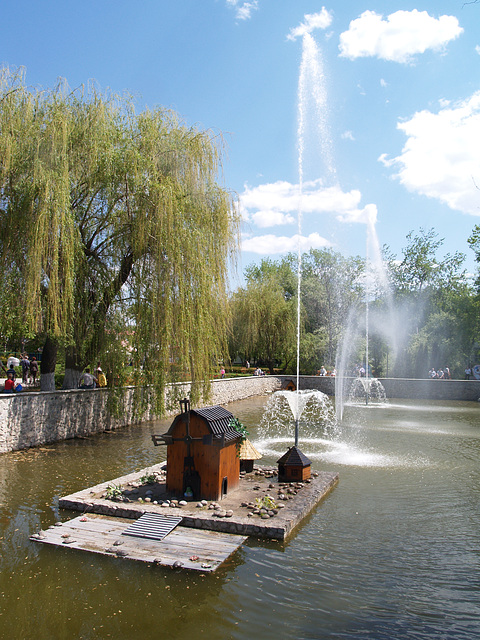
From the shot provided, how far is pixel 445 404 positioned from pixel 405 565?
23.2 metres

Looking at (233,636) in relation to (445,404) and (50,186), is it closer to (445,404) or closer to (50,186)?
(50,186)

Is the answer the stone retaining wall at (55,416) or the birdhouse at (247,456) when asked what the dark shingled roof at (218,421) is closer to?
the birdhouse at (247,456)

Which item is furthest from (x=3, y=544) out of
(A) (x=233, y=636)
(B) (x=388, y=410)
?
(B) (x=388, y=410)

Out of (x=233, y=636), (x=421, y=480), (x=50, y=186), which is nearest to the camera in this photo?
(x=233, y=636)

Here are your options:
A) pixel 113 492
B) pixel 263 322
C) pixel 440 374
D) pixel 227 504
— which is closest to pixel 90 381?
pixel 113 492

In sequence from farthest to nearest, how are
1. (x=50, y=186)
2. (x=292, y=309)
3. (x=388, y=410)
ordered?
(x=292, y=309) < (x=388, y=410) < (x=50, y=186)

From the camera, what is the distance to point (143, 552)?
19.9ft

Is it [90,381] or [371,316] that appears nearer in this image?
[90,381]

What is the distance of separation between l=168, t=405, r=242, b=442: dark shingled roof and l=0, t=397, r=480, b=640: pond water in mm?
1681

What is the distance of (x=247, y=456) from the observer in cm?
964

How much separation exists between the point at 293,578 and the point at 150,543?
6.02 ft

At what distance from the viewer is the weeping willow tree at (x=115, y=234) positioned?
39.8 feet

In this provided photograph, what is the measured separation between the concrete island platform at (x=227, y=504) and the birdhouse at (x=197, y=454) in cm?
20

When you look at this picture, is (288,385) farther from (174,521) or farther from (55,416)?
(174,521)
